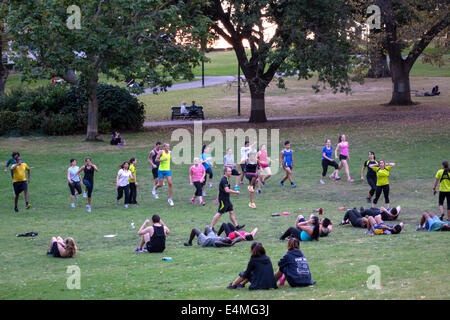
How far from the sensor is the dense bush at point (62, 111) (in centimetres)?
3597

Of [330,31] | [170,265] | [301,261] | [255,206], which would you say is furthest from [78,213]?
[330,31]

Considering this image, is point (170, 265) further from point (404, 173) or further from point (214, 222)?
point (404, 173)

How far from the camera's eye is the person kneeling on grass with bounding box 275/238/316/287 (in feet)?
35.3

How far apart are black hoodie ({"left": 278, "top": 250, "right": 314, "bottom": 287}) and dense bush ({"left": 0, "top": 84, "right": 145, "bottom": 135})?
87.7ft

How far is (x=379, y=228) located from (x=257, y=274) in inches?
236

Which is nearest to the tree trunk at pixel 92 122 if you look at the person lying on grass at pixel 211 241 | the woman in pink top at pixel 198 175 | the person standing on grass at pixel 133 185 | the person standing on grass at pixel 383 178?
the person standing on grass at pixel 133 185

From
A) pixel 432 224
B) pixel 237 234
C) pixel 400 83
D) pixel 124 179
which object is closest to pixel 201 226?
pixel 237 234

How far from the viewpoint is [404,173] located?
2544cm

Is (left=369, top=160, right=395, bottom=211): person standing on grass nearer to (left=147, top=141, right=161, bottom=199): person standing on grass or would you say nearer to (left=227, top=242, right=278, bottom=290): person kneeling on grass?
(left=147, top=141, right=161, bottom=199): person standing on grass

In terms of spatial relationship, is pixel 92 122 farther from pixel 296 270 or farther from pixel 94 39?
pixel 296 270

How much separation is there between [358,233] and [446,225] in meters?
2.23

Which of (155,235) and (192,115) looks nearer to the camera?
(155,235)

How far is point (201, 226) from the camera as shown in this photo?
17312mm

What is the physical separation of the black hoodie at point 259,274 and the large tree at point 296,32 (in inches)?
988
